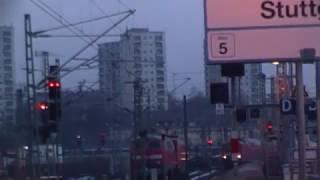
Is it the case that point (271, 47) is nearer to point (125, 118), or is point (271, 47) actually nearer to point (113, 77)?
point (113, 77)

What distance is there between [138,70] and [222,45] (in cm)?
4642

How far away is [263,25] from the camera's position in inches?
419

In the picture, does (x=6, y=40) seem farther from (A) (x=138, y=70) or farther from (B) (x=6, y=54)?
(A) (x=138, y=70)

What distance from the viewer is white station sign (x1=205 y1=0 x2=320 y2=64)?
34.9 ft

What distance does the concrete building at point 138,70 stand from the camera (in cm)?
4894

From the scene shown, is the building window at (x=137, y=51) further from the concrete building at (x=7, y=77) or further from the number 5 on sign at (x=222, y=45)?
the number 5 on sign at (x=222, y=45)

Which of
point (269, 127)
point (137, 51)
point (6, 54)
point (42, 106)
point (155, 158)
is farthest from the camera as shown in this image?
point (155, 158)

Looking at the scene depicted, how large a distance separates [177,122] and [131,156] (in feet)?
78.7

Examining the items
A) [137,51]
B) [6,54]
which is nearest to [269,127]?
[137,51]

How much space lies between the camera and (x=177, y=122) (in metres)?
76.4

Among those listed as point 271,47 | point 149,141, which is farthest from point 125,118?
point 271,47

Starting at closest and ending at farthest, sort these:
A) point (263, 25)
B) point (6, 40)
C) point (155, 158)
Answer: point (263, 25) → point (6, 40) → point (155, 158)

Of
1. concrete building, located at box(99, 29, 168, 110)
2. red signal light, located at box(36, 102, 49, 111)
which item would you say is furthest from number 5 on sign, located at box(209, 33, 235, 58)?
concrete building, located at box(99, 29, 168, 110)

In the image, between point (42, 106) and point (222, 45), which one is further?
point (42, 106)
